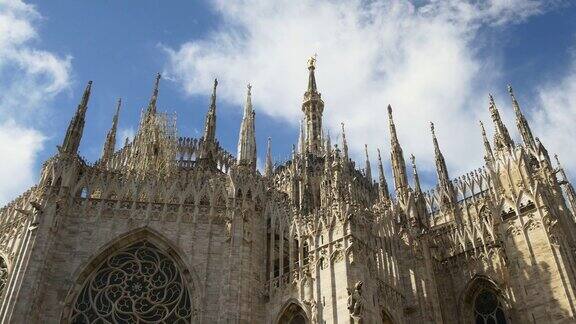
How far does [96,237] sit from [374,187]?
29.9 metres

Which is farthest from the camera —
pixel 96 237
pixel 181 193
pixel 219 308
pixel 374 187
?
pixel 374 187

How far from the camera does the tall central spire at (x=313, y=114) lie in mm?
51625

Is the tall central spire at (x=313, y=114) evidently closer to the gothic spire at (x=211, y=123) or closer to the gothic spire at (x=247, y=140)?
the gothic spire at (x=211, y=123)

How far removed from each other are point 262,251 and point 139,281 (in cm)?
536

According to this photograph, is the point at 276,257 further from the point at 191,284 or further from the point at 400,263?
the point at 400,263

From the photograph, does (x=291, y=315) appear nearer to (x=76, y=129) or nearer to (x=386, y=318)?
(x=386, y=318)

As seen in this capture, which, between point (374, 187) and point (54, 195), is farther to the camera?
point (374, 187)

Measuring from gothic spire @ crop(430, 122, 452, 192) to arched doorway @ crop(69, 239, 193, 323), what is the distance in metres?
21.5

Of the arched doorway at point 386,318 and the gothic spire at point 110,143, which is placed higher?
the gothic spire at point 110,143

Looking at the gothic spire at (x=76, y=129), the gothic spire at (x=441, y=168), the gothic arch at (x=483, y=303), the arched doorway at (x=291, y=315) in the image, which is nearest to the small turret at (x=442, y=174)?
the gothic spire at (x=441, y=168)

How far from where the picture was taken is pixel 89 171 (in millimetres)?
25766

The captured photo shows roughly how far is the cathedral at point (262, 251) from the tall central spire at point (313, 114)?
2263 cm

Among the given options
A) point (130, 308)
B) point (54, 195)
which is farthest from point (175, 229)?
point (54, 195)

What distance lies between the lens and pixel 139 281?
901 inches
